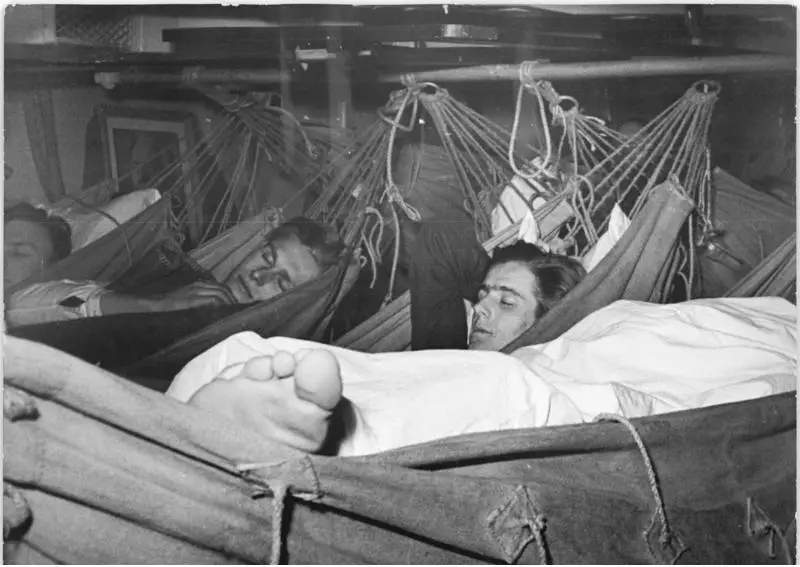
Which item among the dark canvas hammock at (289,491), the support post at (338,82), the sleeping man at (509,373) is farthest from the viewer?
Result: the support post at (338,82)

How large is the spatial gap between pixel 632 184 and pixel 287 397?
73cm

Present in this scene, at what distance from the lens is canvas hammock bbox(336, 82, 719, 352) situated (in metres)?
1.48

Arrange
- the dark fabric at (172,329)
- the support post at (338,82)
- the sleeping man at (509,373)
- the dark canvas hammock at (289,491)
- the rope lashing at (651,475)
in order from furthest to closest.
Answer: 1. the support post at (338,82)
2. the dark fabric at (172,329)
3. the rope lashing at (651,475)
4. the sleeping man at (509,373)
5. the dark canvas hammock at (289,491)

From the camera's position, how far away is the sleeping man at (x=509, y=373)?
100cm

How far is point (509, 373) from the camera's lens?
1.24 meters

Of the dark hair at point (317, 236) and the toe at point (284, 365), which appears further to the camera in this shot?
the dark hair at point (317, 236)

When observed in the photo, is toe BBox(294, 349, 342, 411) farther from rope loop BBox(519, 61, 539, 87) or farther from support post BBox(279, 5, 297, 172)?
rope loop BBox(519, 61, 539, 87)

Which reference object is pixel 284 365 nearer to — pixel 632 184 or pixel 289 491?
pixel 289 491

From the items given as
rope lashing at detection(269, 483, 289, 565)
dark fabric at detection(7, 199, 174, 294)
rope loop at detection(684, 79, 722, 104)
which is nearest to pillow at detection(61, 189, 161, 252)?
dark fabric at detection(7, 199, 174, 294)

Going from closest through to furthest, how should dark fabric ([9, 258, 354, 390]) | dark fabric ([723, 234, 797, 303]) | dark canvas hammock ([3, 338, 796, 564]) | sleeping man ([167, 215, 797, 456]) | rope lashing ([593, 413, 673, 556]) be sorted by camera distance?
dark canvas hammock ([3, 338, 796, 564]) < sleeping man ([167, 215, 797, 456]) < rope lashing ([593, 413, 673, 556]) < dark fabric ([9, 258, 354, 390]) < dark fabric ([723, 234, 797, 303])

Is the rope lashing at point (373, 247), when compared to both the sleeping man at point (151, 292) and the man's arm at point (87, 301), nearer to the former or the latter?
the sleeping man at point (151, 292)

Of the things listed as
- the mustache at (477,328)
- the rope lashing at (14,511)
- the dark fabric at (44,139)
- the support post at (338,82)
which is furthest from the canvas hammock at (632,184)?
the rope lashing at (14,511)

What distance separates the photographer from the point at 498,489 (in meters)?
1.04

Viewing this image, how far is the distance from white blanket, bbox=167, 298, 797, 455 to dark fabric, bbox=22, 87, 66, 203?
0.95 ft
